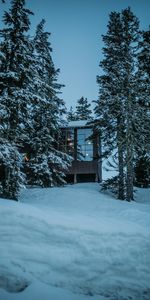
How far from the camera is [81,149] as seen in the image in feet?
111

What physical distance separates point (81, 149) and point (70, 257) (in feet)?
88.8

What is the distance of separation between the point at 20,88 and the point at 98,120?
7229 mm

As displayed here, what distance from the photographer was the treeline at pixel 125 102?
19.1 metres

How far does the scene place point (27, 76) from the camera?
→ 16734mm

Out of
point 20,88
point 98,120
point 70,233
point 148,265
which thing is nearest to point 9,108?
point 20,88

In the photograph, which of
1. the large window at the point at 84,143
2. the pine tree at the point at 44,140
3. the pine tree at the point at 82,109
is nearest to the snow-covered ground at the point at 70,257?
the pine tree at the point at 44,140

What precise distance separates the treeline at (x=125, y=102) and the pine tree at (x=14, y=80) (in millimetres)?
6477

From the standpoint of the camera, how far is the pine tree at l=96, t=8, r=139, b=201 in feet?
62.2

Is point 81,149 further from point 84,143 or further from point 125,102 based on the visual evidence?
point 125,102

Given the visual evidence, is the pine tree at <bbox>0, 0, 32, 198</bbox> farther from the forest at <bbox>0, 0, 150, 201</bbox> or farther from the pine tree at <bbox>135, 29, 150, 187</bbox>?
the pine tree at <bbox>135, 29, 150, 187</bbox>

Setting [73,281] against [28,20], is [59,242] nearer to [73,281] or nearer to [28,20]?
[73,281]

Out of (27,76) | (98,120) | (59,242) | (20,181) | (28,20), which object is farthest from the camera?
(98,120)

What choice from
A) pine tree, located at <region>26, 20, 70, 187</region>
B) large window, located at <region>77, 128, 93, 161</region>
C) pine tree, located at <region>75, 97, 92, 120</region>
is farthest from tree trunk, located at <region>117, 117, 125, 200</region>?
pine tree, located at <region>75, 97, 92, 120</region>

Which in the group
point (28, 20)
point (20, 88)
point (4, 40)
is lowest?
point (20, 88)
